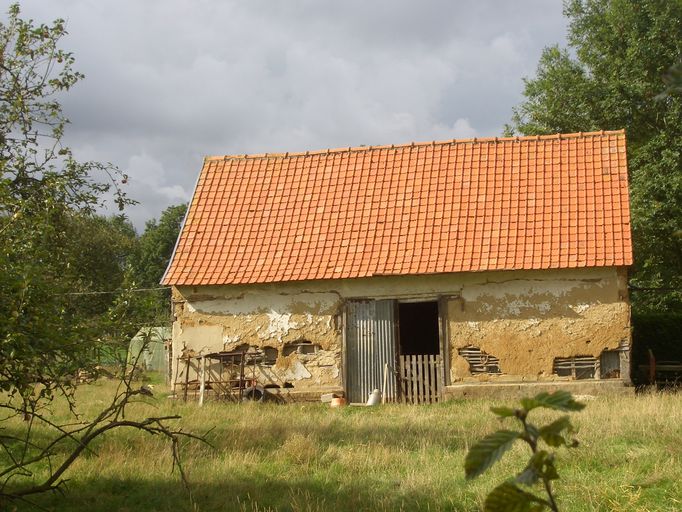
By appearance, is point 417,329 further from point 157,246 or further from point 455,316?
point 157,246

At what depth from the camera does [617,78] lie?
23.5 meters

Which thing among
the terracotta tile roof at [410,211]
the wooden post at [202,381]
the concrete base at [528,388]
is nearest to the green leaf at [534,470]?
the concrete base at [528,388]

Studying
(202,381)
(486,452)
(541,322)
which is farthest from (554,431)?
(202,381)

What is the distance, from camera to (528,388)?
14719mm

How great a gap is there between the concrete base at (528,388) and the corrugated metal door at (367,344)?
1.56 m

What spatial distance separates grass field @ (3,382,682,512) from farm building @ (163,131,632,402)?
3.01 m

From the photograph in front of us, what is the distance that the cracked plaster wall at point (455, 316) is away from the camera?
48.1 ft

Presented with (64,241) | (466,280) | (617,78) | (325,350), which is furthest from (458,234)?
(617,78)

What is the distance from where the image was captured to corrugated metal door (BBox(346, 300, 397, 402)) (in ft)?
52.0

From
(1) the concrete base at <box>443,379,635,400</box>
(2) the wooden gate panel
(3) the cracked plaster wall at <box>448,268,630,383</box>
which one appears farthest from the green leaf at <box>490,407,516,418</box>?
(2) the wooden gate panel

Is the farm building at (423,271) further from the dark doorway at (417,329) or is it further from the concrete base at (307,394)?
the dark doorway at (417,329)

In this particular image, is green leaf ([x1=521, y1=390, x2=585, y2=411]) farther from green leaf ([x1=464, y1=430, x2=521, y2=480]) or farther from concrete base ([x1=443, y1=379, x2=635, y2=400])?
concrete base ([x1=443, y1=379, x2=635, y2=400])

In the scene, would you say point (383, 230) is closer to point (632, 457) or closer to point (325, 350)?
point (325, 350)

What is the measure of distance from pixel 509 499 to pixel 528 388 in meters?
13.5
